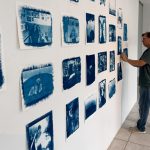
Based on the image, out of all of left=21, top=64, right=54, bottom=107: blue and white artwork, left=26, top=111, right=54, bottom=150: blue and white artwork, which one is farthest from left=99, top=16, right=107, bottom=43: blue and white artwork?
left=26, top=111, right=54, bottom=150: blue and white artwork

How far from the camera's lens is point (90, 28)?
2004 mm

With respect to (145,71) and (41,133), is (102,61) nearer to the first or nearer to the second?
(145,71)

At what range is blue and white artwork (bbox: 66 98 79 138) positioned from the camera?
172 centimetres

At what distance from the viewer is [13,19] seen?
1.14 meters

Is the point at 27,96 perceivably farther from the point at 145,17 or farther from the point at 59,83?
the point at 145,17

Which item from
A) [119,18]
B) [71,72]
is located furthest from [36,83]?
[119,18]

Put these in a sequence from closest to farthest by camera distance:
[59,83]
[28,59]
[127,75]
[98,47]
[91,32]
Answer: [28,59], [59,83], [91,32], [98,47], [127,75]

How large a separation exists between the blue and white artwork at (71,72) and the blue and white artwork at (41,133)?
0.94ft

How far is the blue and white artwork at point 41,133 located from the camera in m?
1.31

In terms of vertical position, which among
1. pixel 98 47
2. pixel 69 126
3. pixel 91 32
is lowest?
pixel 69 126

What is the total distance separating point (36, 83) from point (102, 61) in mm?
1149

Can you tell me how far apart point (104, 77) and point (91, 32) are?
612 millimetres

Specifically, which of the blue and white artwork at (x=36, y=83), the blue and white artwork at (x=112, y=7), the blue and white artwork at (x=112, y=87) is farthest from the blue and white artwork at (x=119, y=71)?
the blue and white artwork at (x=36, y=83)

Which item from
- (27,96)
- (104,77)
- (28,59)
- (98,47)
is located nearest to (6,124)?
(27,96)
